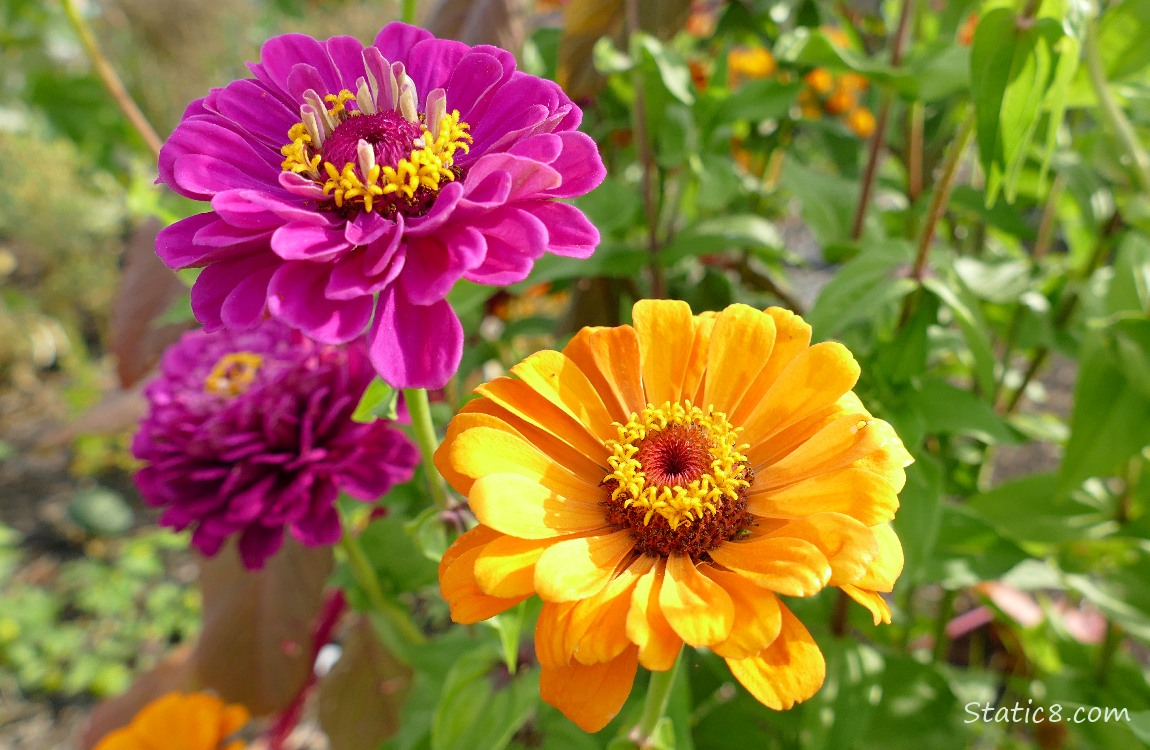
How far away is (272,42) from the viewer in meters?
0.61

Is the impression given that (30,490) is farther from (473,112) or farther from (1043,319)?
(1043,319)

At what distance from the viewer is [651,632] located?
0.46m

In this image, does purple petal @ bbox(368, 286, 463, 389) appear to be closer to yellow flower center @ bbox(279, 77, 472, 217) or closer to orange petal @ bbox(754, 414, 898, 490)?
yellow flower center @ bbox(279, 77, 472, 217)

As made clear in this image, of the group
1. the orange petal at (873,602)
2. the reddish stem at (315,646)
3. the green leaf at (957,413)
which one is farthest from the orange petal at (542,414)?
the reddish stem at (315,646)

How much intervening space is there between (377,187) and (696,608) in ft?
1.16

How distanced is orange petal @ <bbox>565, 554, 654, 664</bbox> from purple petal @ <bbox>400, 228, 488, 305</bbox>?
0.21 metres

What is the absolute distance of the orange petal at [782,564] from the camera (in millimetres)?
445

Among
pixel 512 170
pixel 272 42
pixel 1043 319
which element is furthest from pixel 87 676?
pixel 1043 319

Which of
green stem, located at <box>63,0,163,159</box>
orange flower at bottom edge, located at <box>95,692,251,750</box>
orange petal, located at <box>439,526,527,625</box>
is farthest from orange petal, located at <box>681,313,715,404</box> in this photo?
green stem, located at <box>63,0,163,159</box>

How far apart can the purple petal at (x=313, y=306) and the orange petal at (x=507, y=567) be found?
0.52 feet

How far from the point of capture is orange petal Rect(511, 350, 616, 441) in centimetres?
55

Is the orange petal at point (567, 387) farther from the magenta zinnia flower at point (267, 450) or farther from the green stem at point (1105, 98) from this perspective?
the green stem at point (1105, 98)

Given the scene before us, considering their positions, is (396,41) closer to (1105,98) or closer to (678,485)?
(678,485)

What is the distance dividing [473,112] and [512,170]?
14 cm
